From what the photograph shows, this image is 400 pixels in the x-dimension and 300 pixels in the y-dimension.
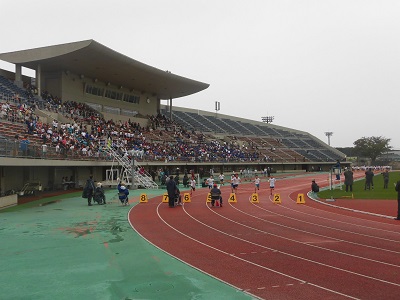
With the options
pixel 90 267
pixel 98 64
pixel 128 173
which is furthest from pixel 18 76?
pixel 90 267

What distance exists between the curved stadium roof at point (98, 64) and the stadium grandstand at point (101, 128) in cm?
10

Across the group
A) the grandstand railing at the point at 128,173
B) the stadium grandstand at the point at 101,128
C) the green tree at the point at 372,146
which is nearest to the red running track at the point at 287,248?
the stadium grandstand at the point at 101,128

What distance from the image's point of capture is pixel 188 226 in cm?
1367

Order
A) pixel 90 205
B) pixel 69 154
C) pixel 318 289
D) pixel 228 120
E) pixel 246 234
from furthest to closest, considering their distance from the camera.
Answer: pixel 228 120
pixel 69 154
pixel 90 205
pixel 246 234
pixel 318 289

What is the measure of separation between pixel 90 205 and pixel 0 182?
7.21 metres

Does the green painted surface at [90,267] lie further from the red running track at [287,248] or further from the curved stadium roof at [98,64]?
the curved stadium roof at [98,64]

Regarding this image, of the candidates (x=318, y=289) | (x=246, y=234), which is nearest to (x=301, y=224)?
(x=246, y=234)

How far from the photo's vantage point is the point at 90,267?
838 cm

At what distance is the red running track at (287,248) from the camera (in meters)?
7.06

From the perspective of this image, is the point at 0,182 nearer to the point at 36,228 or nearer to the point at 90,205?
the point at 90,205

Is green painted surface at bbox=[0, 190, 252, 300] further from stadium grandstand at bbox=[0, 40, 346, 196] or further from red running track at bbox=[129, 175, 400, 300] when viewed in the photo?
stadium grandstand at bbox=[0, 40, 346, 196]

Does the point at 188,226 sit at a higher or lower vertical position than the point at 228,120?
lower

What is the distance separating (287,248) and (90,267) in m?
5.04

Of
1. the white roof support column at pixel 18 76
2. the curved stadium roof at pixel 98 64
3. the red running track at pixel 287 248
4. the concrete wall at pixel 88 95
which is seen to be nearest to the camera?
the red running track at pixel 287 248
